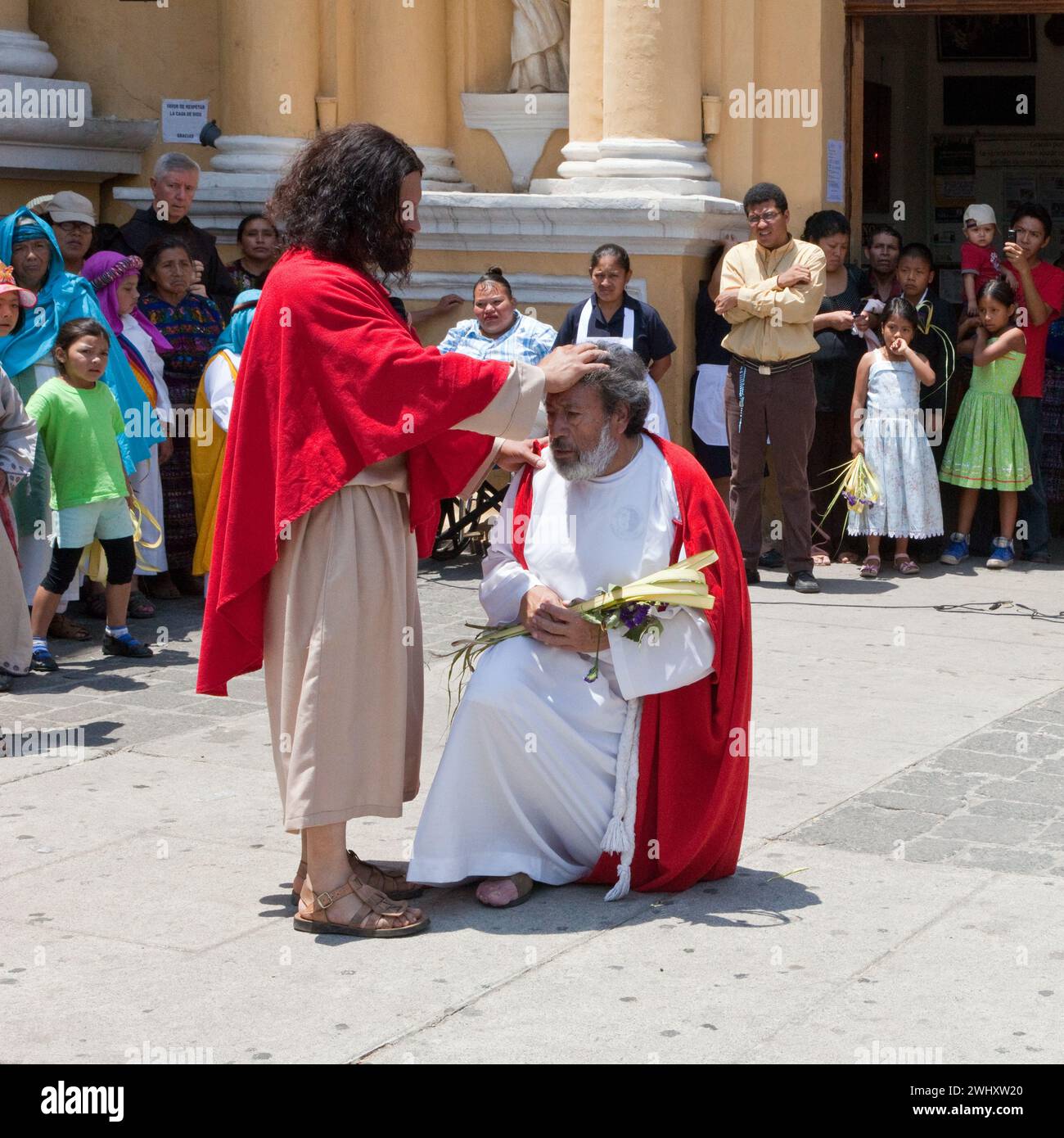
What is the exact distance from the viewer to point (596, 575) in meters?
5.21

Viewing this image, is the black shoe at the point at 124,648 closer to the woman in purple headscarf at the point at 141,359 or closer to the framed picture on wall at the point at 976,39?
the woman in purple headscarf at the point at 141,359

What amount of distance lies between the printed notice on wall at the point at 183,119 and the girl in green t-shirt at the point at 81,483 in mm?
4478

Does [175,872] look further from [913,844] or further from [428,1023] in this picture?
[913,844]

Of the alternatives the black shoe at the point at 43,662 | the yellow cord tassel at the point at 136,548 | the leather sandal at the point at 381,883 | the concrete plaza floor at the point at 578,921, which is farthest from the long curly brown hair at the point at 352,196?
the yellow cord tassel at the point at 136,548

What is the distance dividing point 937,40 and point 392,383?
12.0 m

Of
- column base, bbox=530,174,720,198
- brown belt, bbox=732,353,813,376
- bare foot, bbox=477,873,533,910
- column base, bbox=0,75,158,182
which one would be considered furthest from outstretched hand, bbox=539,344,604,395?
column base, bbox=0,75,158,182

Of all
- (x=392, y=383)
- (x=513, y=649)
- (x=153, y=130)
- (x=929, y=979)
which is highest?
(x=153, y=130)

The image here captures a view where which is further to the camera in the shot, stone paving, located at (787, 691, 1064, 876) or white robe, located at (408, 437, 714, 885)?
stone paving, located at (787, 691, 1064, 876)

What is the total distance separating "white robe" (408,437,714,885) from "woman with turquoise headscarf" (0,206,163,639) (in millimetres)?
3495

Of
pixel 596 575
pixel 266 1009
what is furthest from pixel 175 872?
pixel 596 575

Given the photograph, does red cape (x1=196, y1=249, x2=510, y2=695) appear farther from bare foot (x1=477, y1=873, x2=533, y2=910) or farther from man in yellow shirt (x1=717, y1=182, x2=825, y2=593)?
man in yellow shirt (x1=717, y1=182, x2=825, y2=593)

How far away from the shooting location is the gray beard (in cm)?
511

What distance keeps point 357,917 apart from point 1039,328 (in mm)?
7003

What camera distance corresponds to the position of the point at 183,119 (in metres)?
12.3
